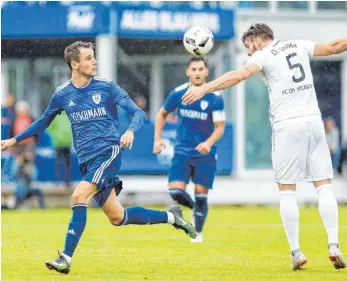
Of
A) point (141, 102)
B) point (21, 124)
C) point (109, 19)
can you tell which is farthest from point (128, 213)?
point (109, 19)

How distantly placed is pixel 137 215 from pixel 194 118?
3.36 meters

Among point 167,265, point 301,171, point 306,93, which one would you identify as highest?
point 306,93

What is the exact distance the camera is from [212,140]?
534 inches

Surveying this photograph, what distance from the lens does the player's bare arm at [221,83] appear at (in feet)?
31.6

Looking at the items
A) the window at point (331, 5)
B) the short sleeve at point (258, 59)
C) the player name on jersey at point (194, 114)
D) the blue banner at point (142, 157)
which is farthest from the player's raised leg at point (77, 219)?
the window at point (331, 5)

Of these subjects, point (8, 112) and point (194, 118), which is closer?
point (194, 118)

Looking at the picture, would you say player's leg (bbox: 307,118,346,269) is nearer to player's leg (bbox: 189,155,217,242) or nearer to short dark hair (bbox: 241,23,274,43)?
short dark hair (bbox: 241,23,274,43)

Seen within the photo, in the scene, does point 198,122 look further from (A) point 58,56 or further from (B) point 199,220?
(A) point 58,56

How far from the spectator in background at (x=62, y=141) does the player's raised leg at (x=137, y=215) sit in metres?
12.1

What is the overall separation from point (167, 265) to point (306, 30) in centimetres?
1626

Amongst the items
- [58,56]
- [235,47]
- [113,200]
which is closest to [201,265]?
[113,200]

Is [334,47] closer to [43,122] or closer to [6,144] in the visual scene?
[43,122]

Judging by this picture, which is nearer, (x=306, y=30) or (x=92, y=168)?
(x=92, y=168)

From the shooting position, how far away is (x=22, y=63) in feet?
91.7
